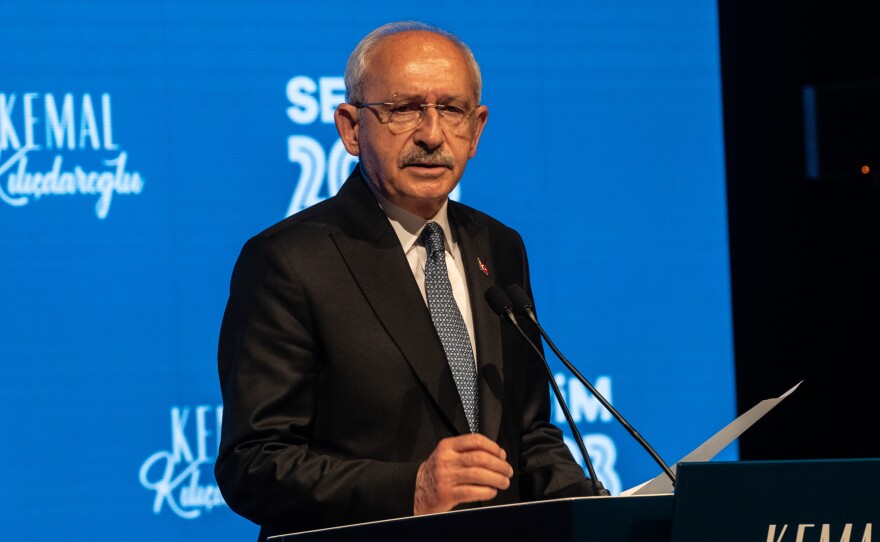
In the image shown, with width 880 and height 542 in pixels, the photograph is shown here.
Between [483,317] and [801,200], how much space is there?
7.10 feet

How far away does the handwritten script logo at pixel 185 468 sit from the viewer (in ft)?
10.1

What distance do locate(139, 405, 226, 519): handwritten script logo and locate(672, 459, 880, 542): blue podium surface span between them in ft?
7.08

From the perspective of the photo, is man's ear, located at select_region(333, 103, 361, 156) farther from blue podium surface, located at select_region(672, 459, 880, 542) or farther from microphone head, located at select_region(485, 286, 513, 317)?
blue podium surface, located at select_region(672, 459, 880, 542)

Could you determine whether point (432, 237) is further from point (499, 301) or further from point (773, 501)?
point (773, 501)

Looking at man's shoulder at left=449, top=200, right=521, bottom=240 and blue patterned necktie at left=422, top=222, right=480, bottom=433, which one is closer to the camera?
blue patterned necktie at left=422, top=222, right=480, bottom=433

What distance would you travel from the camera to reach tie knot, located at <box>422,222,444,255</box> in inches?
79.7

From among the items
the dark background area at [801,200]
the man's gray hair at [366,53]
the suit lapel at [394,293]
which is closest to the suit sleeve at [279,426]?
the suit lapel at [394,293]

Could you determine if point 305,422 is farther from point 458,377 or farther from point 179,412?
point 179,412

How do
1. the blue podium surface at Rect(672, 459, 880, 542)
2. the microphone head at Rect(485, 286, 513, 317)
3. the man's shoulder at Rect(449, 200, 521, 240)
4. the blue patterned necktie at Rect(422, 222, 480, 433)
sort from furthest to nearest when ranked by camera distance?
the man's shoulder at Rect(449, 200, 521, 240) → the blue patterned necktie at Rect(422, 222, 480, 433) → the microphone head at Rect(485, 286, 513, 317) → the blue podium surface at Rect(672, 459, 880, 542)

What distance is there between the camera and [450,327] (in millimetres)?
1944

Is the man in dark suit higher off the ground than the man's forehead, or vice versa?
the man's forehead

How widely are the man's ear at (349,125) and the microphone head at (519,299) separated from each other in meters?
0.44

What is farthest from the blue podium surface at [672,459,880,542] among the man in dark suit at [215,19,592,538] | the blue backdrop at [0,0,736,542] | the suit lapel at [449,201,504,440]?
the blue backdrop at [0,0,736,542]

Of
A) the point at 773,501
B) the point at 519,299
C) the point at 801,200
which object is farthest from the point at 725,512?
the point at 801,200
